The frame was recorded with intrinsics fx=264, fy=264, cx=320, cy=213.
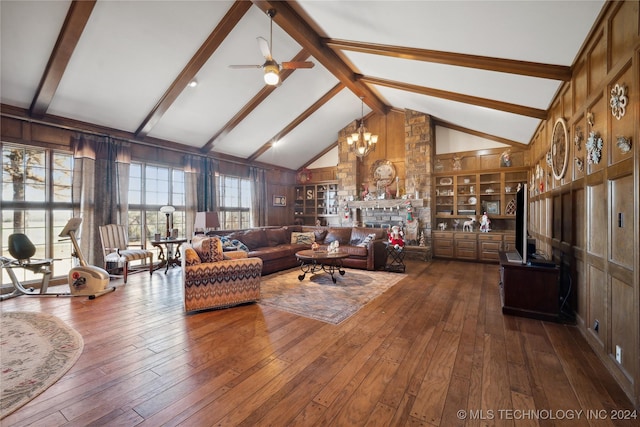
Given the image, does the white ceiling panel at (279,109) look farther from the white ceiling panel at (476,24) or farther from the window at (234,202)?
the white ceiling panel at (476,24)

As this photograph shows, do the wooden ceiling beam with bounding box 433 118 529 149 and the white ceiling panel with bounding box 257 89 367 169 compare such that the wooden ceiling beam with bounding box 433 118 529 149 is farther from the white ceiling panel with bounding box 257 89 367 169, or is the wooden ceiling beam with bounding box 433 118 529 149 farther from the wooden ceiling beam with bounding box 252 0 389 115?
the wooden ceiling beam with bounding box 252 0 389 115

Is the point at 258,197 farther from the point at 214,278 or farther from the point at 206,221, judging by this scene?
the point at 214,278

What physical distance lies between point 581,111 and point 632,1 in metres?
1.07

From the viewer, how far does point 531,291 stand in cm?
307

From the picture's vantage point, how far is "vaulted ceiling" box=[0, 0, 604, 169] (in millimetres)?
2746

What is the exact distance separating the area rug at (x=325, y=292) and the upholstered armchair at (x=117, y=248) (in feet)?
7.99

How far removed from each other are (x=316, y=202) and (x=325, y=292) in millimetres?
5826

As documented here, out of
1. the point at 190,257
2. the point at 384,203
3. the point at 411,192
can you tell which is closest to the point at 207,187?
the point at 190,257

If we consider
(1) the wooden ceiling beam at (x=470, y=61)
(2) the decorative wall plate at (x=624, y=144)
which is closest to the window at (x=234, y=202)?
(1) the wooden ceiling beam at (x=470, y=61)

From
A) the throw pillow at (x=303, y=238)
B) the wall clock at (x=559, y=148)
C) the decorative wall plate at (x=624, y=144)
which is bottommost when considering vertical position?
the throw pillow at (x=303, y=238)

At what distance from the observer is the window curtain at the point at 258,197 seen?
328 inches

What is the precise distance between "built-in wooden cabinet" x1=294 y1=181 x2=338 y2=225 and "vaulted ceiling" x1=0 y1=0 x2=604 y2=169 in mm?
3743

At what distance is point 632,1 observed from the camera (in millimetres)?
1723

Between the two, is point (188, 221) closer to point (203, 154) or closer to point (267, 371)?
point (203, 154)
